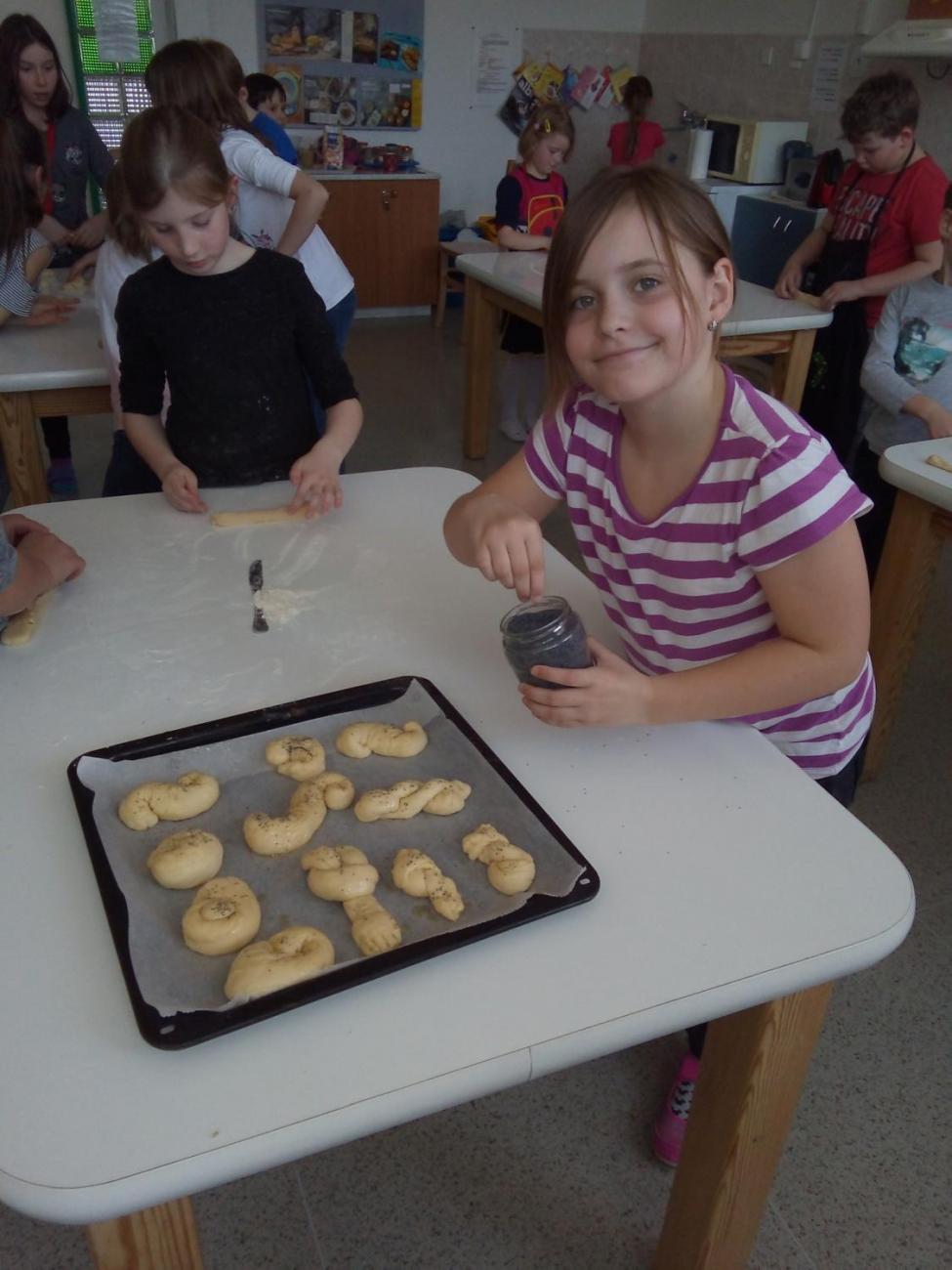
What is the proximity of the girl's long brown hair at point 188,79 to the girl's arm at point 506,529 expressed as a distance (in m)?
1.41

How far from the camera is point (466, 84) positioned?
5.59 m

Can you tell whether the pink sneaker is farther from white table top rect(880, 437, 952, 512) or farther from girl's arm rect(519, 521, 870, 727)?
white table top rect(880, 437, 952, 512)

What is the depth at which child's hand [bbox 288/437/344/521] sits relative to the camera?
53.2 inches

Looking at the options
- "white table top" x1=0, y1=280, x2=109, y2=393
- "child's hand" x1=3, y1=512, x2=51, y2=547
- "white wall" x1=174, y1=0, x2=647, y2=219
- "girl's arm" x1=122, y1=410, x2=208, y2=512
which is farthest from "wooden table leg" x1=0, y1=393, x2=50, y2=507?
"white wall" x1=174, y1=0, x2=647, y2=219

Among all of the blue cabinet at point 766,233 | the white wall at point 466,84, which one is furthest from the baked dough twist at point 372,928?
the white wall at point 466,84

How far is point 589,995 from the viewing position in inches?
25.7

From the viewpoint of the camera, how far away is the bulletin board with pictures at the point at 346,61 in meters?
5.07

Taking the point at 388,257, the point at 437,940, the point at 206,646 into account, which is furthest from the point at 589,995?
the point at 388,257

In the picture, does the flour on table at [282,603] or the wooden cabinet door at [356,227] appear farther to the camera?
the wooden cabinet door at [356,227]

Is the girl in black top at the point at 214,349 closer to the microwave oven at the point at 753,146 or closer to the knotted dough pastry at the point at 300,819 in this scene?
the knotted dough pastry at the point at 300,819

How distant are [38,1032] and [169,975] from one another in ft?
0.28

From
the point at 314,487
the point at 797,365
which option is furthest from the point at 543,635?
the point at 797,365

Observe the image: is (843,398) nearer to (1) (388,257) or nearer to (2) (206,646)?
(2) (206,646)

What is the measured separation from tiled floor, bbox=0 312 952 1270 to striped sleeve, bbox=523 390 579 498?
0.88m
